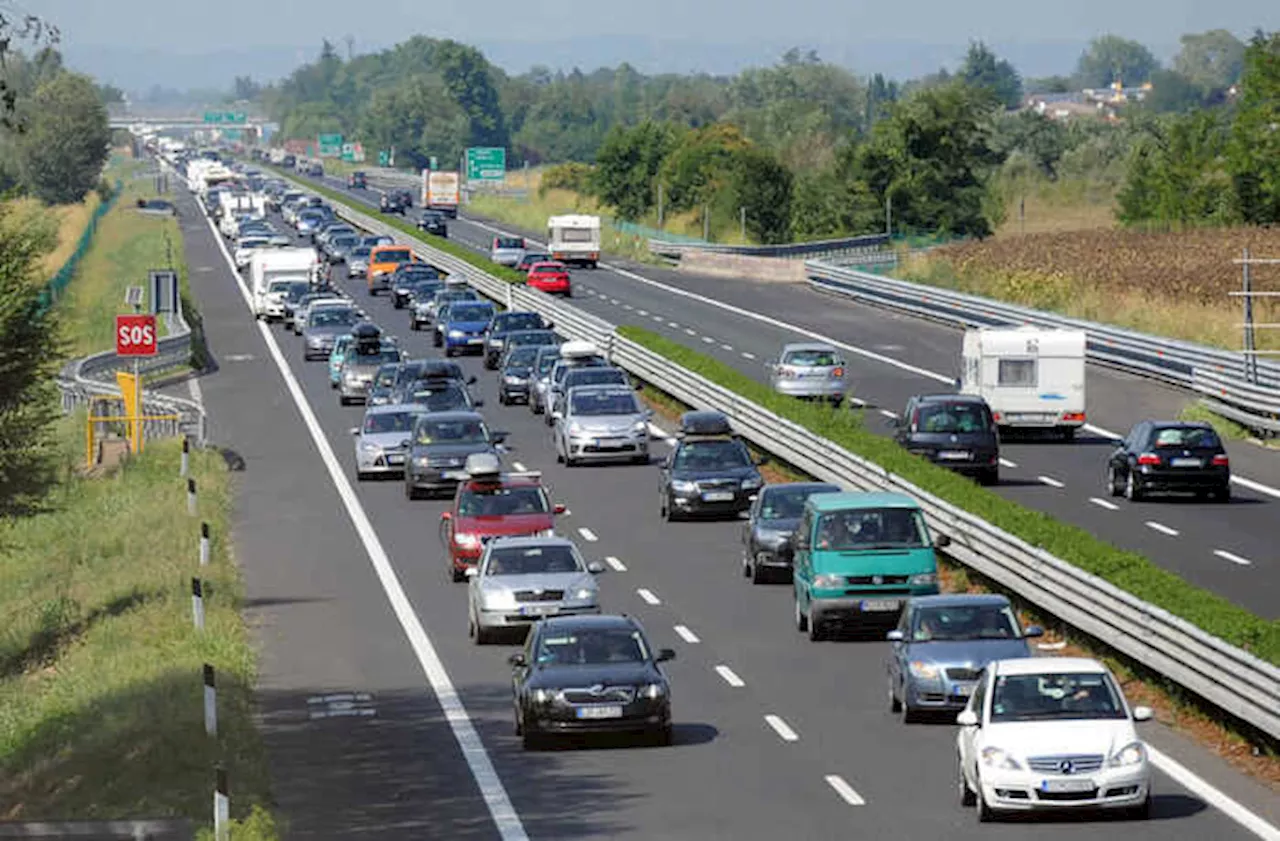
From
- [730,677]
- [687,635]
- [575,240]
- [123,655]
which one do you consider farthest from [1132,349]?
[575,240]

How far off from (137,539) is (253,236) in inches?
3052

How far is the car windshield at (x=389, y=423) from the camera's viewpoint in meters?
51.4

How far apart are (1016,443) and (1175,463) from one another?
10.2 m

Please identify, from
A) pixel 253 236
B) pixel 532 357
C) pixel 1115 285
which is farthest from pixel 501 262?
pixel 532 357

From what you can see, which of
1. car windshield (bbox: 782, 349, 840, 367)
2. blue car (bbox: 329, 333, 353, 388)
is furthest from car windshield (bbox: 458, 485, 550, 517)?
blue car (bbox: 329, 333, 353, 388)

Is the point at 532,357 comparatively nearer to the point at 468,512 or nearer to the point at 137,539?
the point at 137,539

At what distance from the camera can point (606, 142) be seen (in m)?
171

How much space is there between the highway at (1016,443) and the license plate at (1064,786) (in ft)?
39.6

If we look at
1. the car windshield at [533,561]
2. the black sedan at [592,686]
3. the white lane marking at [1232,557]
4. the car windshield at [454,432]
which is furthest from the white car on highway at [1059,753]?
the car windshield at [454,432]

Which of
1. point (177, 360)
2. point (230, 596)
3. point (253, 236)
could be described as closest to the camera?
point (230, 596)

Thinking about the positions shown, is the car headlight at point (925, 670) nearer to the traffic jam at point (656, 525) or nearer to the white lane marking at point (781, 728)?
the traffic jam at point (656, 525)

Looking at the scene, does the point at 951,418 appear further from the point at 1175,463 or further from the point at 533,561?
the point at 533,561

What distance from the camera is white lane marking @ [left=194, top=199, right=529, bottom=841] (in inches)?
899

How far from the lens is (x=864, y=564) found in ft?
104
